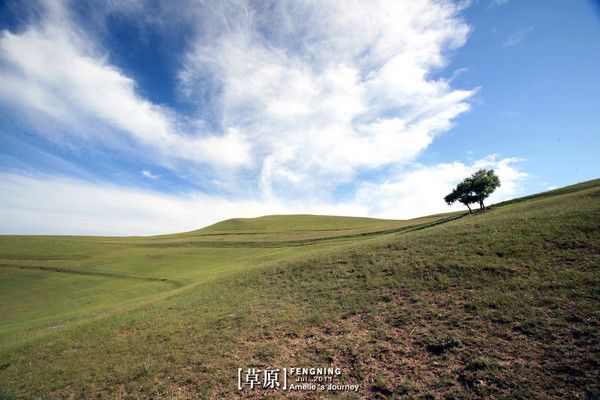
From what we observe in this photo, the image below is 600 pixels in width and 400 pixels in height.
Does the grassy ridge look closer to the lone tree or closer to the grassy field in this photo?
the grassy field

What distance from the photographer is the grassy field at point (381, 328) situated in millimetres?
10602

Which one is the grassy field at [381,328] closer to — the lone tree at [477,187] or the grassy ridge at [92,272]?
the grassy ridge at [92,272]

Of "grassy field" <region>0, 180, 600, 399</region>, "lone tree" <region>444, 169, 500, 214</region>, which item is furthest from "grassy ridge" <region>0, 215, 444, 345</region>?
"lone tree" <region>444, 169, 500, 214</region>

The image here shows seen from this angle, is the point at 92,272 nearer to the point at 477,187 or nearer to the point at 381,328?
the point at 381,328

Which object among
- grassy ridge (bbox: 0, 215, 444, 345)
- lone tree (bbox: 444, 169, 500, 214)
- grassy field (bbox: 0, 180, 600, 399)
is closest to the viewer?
grassy field (bbox: 0, 180, 600, 399)

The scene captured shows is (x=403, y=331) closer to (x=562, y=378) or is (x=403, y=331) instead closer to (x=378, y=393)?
(x=378, y=393)

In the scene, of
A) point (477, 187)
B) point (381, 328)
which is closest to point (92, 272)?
point (381, 328)

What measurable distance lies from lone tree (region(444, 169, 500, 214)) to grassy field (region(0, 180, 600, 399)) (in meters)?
42.3

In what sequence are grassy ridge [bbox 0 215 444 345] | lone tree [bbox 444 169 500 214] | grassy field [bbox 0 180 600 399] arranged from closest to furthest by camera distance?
grassy field [bbox 0 180 600 399]
grassy ridge [bbox 0 215 444 345]
lone tree [bbox 444 169 500 214]

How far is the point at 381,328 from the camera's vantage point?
14.5 metres

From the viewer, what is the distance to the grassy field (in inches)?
417

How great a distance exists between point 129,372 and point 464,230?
28133 millimetres

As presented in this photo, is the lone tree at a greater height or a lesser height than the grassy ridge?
greater

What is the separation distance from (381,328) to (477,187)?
60.6 meters
